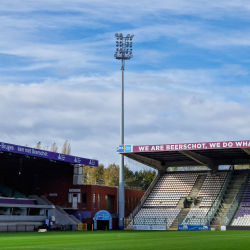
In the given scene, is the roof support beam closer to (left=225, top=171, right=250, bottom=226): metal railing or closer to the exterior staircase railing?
the exterior staircase railing

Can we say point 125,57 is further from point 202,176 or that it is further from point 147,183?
point 147,183

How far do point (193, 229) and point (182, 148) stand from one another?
29.2 feet

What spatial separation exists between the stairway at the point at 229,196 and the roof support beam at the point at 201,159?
305 cm

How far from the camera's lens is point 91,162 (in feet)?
182

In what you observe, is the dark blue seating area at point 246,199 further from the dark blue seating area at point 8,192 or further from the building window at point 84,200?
the dark blue seating area at point 8,192

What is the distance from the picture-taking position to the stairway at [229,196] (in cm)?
4884

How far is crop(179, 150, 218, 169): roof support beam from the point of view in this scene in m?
53.4

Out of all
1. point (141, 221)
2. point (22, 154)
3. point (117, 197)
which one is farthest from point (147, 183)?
point (22, 154)

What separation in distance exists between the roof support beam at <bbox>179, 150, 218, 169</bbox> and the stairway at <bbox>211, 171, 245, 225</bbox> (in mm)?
3054

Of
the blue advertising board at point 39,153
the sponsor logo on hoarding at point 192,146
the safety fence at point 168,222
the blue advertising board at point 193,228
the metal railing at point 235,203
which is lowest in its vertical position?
the blue advertising board at point 193,228

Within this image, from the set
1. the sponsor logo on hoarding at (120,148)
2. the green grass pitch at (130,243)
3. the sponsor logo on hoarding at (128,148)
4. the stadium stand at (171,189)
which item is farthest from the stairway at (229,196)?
the green grass pitch at (130,243)

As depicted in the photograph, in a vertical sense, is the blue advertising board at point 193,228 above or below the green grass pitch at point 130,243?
below

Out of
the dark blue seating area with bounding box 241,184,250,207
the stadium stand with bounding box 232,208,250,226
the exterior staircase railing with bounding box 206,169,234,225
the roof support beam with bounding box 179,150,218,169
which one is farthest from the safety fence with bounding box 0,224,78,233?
the dark blue seating area with bounding box 241,184,250,207

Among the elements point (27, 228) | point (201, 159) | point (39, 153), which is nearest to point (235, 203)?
point (201, 159)
